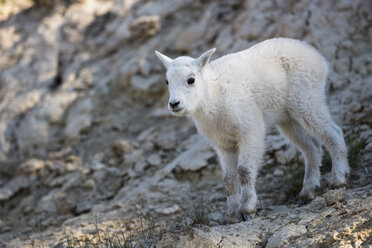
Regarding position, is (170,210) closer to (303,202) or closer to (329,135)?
(303,202)

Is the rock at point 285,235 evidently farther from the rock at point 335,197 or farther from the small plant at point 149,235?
the small plant at point 149,235

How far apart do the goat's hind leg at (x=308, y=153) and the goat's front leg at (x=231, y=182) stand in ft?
2.64

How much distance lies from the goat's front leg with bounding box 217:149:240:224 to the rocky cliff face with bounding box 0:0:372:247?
0.23 metres

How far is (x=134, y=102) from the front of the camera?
28.8 ft

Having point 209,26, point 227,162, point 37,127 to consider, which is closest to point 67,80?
point 37,127

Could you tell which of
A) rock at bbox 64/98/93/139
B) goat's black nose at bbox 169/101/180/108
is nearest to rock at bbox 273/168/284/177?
goat's black nose at bbox 169/101/180/108

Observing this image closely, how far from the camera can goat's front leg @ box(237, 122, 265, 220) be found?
4957 mm

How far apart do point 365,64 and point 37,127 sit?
6.17 m

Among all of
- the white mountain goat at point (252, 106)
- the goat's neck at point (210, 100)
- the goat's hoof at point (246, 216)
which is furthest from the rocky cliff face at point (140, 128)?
the goat's neck at point (210, 100)

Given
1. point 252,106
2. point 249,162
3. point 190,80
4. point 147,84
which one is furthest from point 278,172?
point 147,84

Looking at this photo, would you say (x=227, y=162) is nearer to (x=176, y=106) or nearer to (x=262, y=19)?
(x=176, y=106)

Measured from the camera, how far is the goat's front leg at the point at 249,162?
496cm

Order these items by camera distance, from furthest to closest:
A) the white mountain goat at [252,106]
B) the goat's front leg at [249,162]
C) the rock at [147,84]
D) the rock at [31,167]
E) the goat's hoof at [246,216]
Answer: the rock at [147,84] < the rock at [31,167] < the white mountain goat at [252,106] < the goat's front leg at [249,162] < the goat's hoof at [246,216]

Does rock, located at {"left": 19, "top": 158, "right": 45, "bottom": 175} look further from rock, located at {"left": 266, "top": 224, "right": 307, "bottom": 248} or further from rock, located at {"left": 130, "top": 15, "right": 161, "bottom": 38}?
rock, located at {"left": 266, "top": 224, "right": 307, "bottom": 248}
